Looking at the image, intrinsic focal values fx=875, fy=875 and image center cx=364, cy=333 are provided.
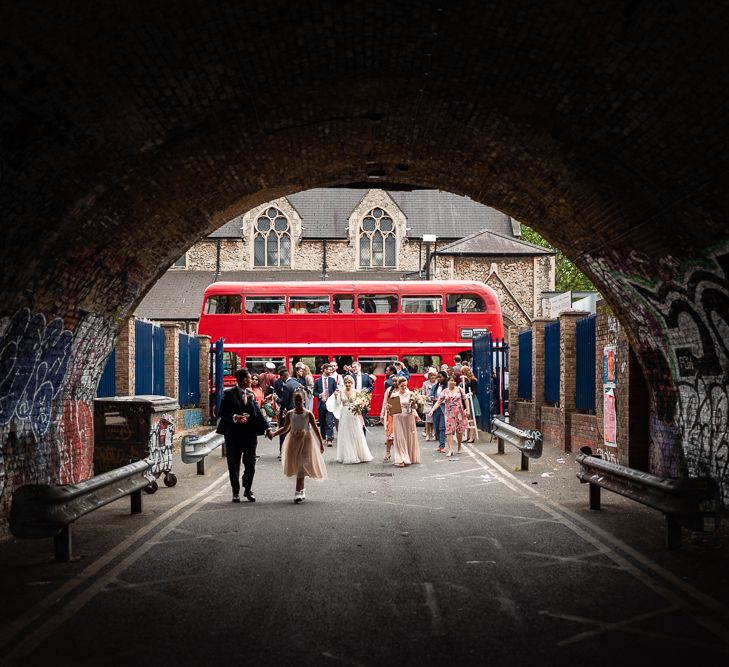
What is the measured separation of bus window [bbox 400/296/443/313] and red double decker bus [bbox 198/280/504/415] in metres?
0.03

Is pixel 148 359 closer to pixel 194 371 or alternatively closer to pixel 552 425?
pixel 194 371

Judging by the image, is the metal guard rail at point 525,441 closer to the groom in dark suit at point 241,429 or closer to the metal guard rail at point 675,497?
the groom in dark suit at point 241,429

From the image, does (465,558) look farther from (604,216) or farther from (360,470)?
(360,470)

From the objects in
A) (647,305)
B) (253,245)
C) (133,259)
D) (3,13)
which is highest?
(253,245)

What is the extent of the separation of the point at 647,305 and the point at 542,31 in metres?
5.65

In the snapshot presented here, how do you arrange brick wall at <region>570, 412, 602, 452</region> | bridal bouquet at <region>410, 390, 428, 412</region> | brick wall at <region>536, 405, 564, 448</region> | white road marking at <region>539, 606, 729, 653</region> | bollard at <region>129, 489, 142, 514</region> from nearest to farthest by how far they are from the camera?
1. white road marking at <region>539, 606, 729, 653</region>
2. bollard at <region>129, 489, 142, 514</region>
3. brick wall at <region>570, 412, 602, 452</region>
4. bridal bouquet at <region>410, 390, 428, 412</region>
5. brick wall at <region>536, 405, 564, 448</region>

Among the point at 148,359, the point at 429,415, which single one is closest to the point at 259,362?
the point at 429,415

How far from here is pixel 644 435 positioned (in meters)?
14.4

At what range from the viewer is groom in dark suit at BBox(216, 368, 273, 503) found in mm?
12352

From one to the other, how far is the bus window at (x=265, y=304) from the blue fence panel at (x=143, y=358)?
9494mm

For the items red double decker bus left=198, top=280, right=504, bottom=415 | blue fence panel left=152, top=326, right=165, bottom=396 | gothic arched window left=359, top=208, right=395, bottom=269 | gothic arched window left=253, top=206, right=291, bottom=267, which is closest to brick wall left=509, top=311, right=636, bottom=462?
red double decker bus left=198, top=280, right=504, bottom=415

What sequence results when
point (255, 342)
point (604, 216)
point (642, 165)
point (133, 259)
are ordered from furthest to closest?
point (255, 342), point (133, 259), point (604, 216), point (642, 165)

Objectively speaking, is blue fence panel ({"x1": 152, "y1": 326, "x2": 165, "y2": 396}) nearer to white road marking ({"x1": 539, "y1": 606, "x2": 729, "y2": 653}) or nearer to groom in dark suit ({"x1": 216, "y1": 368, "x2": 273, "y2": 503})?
groom in dark suit ({"x1": 216, "y1": 368, "x2": 273, "y2": 503})

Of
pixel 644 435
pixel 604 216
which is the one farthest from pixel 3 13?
pixel 644 435
